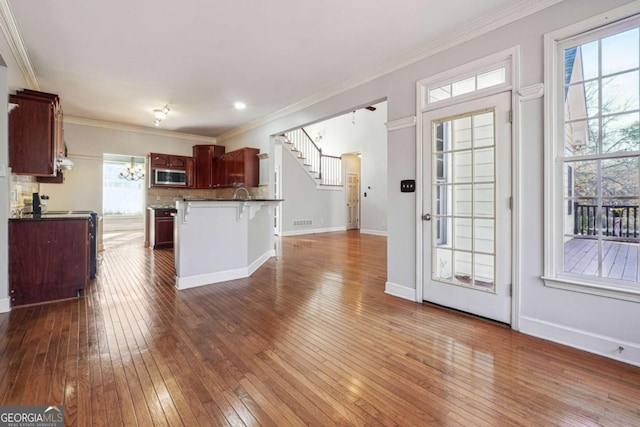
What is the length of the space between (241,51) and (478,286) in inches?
141

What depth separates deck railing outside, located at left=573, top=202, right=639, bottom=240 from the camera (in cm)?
209

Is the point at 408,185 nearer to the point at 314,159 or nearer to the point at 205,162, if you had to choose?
the point at 205,162

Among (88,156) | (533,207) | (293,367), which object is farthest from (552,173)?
(88,156)

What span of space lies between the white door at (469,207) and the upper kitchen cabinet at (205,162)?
19.7 feet

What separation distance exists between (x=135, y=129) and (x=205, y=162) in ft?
5.62

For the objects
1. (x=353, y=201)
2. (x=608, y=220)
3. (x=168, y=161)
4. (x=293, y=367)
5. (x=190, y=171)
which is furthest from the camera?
(x=353, y=201)

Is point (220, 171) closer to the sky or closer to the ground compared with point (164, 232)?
closer to the sky

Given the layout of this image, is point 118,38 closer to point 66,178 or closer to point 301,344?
point 301,344

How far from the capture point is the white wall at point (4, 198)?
9.37ft

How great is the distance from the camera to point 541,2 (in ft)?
7.75

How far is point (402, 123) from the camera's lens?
3348 mm

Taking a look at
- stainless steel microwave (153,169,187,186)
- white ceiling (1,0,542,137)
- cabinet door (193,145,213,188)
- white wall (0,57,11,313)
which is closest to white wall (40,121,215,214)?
stainless steel microwave (153,169,187,186)

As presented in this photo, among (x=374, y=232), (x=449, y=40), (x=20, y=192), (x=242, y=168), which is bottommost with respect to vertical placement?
(x=374, y=232)

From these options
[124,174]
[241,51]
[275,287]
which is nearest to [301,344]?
[275,287]
